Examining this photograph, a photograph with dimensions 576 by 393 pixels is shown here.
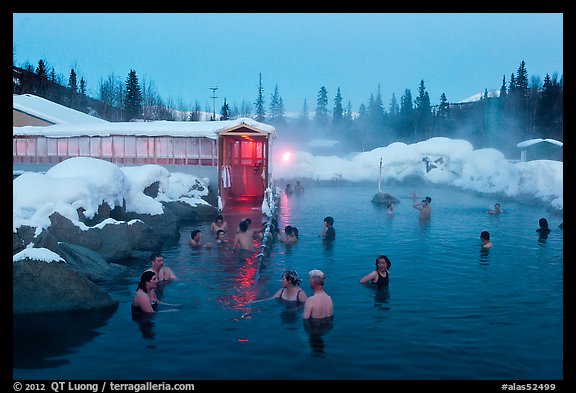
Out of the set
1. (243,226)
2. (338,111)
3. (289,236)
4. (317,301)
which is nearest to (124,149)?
(289,236)

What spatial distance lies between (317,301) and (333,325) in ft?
1.69

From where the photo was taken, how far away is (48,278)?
8.93 meters

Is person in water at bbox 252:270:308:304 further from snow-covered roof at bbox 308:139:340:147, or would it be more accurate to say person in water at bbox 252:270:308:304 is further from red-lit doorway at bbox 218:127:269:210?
snow-covered roof at bbox 308:139:340:147

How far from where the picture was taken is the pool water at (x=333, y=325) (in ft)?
22.3

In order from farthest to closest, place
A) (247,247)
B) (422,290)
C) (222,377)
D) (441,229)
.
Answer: (441,229), (247,247), (422,290), (222,377)

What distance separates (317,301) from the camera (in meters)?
8.32

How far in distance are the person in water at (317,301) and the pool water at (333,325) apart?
26cm

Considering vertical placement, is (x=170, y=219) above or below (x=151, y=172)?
below

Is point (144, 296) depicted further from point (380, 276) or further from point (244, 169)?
point (244, 169)

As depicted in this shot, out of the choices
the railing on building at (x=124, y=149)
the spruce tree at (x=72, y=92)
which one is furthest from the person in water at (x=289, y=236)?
the spruce tree at (x=72, y=92)

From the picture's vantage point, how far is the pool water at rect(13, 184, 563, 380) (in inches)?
268

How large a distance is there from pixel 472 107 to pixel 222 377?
64.3 metres
